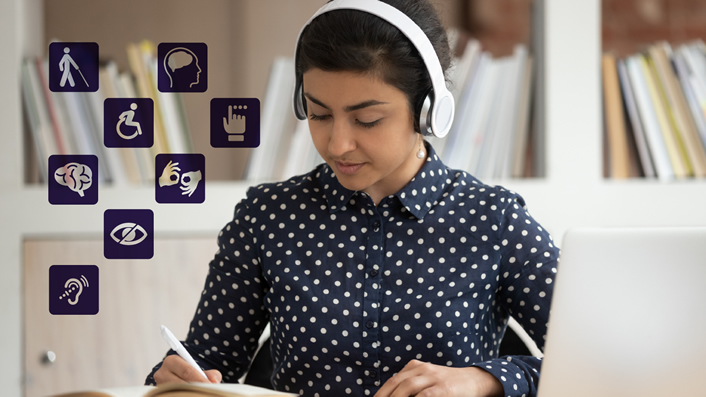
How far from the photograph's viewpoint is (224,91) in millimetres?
1671

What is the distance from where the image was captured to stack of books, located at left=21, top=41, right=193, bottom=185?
1437mm

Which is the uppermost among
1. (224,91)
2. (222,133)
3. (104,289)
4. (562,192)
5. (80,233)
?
(224,91)

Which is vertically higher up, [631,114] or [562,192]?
[631,114]

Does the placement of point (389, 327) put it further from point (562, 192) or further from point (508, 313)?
point (562, 192)

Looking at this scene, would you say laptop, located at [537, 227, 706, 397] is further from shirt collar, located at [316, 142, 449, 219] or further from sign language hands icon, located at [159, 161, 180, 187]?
sign language hands icon, located at [159, 161, 180, 187]

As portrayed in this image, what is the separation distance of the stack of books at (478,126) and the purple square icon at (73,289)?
424mm

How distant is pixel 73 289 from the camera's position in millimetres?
1384

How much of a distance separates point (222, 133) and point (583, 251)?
3.52ft

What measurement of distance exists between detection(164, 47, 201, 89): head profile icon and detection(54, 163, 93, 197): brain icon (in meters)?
0.28

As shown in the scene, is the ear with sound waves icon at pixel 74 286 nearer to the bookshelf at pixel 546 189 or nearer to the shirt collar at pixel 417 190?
the bookshelf at pixel 546 189

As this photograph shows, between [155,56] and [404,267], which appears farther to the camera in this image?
[155,56]

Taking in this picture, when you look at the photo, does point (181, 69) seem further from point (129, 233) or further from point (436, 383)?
point (436, 383)

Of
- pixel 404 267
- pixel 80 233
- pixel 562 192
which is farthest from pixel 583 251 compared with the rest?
pixel 80 233

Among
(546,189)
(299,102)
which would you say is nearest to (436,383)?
(299,102)
